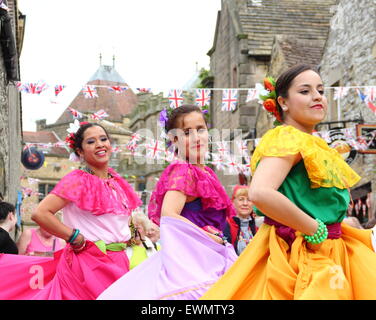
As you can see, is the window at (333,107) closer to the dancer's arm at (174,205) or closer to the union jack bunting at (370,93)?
the union jack bunting at (370,93)

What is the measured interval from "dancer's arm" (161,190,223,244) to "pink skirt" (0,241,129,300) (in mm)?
1061

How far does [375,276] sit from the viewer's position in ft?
9.29

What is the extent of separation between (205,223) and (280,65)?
16.3 meters

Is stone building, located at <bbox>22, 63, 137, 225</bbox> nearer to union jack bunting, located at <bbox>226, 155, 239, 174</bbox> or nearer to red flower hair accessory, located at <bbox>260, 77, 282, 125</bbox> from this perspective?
union jack bunting, located at <bbox>226, 155, 239, 174</bbox>

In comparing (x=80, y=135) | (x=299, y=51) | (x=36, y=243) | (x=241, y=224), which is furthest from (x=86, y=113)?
(x=80, y=135)

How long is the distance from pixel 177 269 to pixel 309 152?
3.51 feet

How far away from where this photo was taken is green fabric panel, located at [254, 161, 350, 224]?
3104 millimetres

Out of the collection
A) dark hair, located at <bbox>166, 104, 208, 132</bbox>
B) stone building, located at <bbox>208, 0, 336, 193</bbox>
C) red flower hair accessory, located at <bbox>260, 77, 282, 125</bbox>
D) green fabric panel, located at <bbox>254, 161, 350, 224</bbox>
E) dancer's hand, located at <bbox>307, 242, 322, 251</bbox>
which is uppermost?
stone building, located at <bbox>208, 0, 336, 193</bbox>

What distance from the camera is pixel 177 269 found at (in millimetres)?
3730

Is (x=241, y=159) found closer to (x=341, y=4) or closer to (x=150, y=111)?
(x=341, y=4)

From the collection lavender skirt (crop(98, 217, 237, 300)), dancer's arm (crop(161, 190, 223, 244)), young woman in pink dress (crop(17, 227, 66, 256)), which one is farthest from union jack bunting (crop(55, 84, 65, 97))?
lavender skirt (crop(98, 217, 237, 300))

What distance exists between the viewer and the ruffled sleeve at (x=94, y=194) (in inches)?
199

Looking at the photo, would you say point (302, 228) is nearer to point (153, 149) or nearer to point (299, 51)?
point (153, 149)

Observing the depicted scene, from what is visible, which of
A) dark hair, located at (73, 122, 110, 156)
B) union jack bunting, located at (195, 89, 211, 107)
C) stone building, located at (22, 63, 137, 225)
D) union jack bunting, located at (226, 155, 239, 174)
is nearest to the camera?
dark hair, located at (73, 122, 110, 156)
